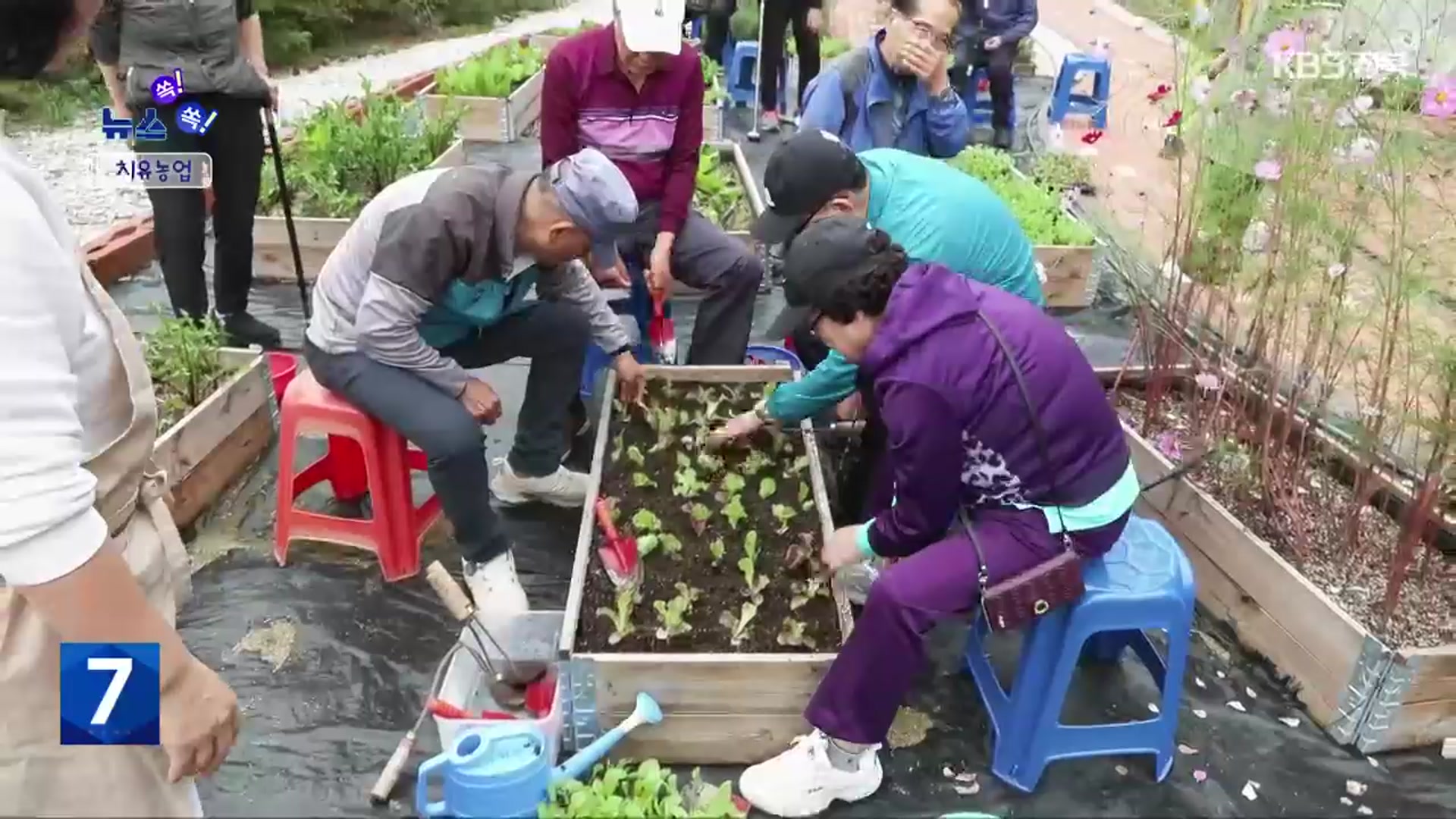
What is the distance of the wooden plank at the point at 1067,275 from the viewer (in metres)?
4.52

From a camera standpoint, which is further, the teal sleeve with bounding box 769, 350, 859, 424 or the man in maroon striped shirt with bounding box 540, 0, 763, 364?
the man in maroon striped shirt with bounding box 540, 0, 763, 364

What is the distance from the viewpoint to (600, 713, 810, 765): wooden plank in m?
2.24

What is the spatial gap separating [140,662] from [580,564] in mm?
1448

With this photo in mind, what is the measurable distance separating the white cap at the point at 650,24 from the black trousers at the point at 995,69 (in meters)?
3.96

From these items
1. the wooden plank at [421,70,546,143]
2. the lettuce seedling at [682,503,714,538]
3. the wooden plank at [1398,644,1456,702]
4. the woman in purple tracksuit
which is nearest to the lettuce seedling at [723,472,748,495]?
the lettuce seedling at [682,503,714,538]

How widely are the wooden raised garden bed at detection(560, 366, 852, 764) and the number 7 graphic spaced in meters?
1.13

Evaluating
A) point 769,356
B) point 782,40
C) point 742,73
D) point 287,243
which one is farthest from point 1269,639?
point 742,73

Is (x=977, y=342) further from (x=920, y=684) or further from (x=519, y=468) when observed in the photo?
(x=519, y=468)

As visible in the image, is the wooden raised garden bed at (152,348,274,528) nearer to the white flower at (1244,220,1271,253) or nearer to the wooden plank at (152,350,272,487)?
the wooden plank at (152,350,272,487)

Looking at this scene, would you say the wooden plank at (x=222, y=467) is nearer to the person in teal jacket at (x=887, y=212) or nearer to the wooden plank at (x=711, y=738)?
the wooden plank at (x=711, y=738)

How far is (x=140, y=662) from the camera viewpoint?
3.53ft

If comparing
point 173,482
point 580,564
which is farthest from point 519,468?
point 173,482

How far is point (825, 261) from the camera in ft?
6.64

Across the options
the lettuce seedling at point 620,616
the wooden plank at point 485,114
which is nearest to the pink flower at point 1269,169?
the lettuce seedling at point 620,616
